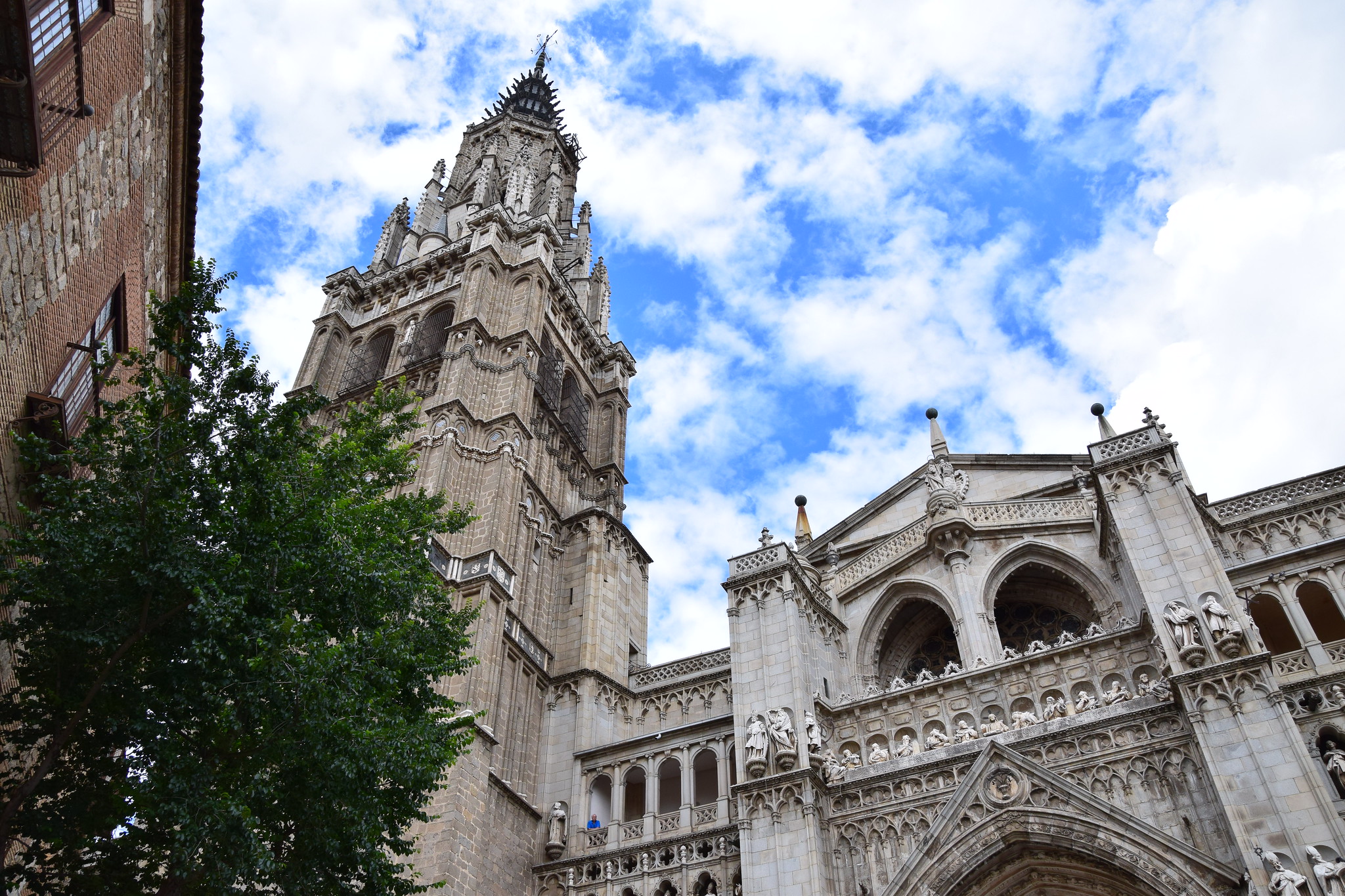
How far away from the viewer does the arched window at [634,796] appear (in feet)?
86.0

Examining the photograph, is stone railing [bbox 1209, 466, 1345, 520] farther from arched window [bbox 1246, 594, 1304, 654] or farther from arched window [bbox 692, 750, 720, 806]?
arched window [bbox 692, 750, 720, 806]

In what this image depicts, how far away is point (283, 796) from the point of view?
40.7ft

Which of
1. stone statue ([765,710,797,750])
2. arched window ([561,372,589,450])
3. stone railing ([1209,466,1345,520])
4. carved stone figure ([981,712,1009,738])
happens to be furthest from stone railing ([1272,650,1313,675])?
Result: arched window ([561,372,589,450])

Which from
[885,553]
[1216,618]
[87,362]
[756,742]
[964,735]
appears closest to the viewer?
[87,362]

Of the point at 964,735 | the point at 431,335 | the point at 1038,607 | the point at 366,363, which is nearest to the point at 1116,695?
the point at 964,735

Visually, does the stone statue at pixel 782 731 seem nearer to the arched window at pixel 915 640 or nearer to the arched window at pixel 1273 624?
the arched window at pixel 915 640

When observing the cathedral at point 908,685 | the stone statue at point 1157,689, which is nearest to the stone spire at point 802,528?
the cathedral at point 908,685

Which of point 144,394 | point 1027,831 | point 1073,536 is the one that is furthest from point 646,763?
point 144,394

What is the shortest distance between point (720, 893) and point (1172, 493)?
12.6 m

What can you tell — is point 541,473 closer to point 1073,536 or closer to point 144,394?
point 1073,536

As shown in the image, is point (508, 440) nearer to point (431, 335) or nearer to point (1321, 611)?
point (431, 335)

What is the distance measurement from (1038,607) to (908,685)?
5381mm

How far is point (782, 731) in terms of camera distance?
20.9 meters

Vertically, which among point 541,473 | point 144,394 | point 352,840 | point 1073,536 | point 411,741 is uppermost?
point 541,473
